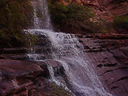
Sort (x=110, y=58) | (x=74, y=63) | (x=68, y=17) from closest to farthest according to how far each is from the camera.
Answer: (x=74, y=63) < (x=110, y=58) < (x=68, y=17)

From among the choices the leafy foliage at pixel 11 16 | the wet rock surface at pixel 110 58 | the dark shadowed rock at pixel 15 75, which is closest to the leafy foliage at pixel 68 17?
the wet rock surface at pixel 110 58

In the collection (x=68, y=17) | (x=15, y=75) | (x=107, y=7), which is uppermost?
(x=107, y=7)

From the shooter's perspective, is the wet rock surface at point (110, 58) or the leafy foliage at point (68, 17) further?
the leafy foliage at point (68, 17)

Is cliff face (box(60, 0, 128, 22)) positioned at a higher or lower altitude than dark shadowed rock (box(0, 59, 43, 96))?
higher

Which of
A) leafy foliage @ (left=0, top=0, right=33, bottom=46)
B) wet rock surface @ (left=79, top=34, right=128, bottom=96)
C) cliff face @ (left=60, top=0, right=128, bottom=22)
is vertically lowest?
wet rock surface @ (left=79, top=34, right=128, bottom=96)

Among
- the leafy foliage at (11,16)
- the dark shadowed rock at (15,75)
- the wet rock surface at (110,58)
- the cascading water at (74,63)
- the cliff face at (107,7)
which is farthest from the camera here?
the cliff face at (107,7)

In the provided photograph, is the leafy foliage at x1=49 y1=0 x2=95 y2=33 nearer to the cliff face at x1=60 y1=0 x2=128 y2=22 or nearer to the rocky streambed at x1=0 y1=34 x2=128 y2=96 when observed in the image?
the rocky streambed at x1=0 y1=34 x2=128 y2=96

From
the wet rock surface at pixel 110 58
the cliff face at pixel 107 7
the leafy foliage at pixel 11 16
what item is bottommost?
the wet rock surface at pixel 110 58

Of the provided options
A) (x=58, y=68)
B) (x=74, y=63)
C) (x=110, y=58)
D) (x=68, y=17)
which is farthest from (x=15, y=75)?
(x=68, y=17)

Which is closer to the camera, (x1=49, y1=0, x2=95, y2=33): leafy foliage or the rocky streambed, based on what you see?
the rocky streambed

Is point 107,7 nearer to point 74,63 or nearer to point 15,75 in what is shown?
point 74,63

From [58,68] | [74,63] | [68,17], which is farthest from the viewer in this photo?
[68,17]

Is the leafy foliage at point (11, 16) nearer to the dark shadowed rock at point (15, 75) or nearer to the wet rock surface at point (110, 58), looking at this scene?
the dark shadowed rock at point (15, 75)

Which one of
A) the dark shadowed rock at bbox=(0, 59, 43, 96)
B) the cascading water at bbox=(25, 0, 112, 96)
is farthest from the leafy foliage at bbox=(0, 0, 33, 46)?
the dark shadowed rock at bbox=(0, 59, 43, 96)
